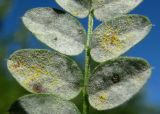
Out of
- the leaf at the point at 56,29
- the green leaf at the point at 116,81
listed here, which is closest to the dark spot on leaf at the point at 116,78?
the green leaf at the point at 116,81

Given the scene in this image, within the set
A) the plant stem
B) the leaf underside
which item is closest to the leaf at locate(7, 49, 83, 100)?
the plant stem

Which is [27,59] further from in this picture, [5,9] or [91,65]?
[5,9]

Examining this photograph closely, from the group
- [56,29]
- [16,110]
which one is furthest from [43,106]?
[56,29]

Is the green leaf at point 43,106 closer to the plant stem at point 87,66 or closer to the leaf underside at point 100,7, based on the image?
the plant stem at point 87,66

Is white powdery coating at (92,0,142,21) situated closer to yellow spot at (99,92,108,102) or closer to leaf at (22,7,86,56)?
leaf at (22,7,86,56)

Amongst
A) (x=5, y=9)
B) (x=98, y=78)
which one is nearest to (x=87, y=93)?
(x=98, y=78)

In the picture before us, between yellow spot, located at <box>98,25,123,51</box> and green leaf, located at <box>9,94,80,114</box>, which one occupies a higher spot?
yellow spot, located at <box>98,25,123,51</box>

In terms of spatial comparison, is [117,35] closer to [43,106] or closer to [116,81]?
[116,81]
